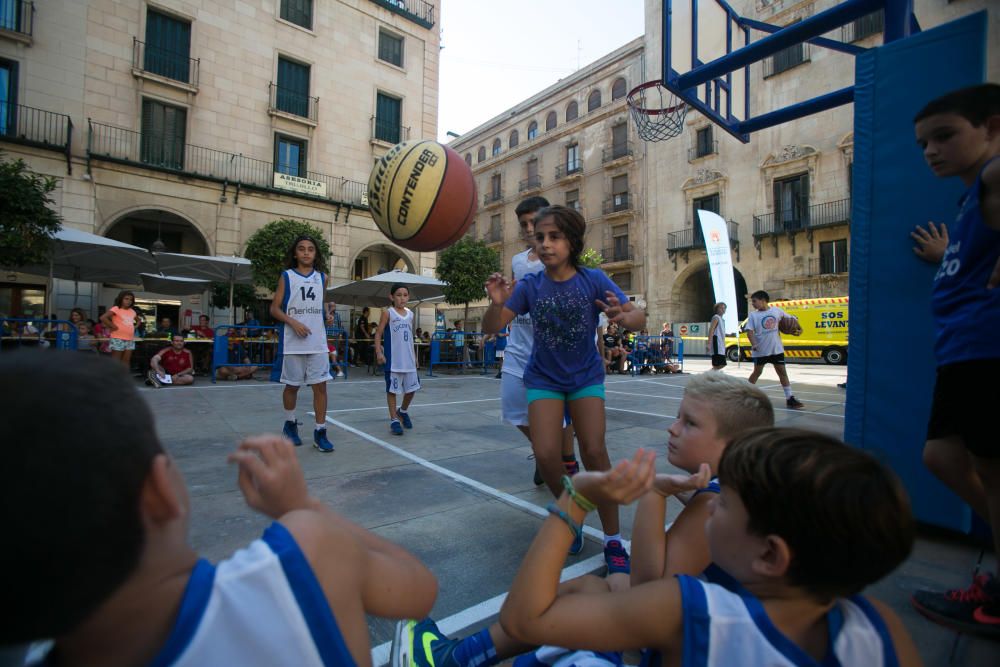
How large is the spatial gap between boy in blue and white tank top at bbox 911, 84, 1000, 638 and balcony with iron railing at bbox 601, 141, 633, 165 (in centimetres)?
3232

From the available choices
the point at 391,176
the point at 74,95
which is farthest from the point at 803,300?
the point at 74,95

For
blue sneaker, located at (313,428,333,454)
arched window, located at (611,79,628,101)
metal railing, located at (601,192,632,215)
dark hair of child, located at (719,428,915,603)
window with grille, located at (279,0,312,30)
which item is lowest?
blue sneaker, located at (313,428,333,454)

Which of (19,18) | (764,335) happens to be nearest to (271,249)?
(19,18)

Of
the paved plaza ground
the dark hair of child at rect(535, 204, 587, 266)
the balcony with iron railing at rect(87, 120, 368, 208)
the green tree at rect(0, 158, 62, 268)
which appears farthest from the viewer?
the balcony with iron railing at rect(87, 120, 368, 208)

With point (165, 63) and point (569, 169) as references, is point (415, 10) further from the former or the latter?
point (569, 169)

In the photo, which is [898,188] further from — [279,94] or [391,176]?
[279,94]

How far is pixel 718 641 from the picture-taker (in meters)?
0.95

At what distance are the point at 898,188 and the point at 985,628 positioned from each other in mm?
2118

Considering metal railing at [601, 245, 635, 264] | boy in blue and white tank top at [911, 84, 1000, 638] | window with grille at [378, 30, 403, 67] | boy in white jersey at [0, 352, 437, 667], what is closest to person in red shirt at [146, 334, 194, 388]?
boy in white jersey at [0, 352, 437, 667]

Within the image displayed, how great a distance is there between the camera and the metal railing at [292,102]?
17781 mm

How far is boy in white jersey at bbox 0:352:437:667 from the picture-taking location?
22.1 inches

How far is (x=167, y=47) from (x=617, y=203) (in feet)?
82.9

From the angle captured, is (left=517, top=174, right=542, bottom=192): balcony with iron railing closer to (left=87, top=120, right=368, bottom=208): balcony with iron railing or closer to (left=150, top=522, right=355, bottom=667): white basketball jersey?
(left=87, top=120, right=368, bottom=208): balcony with iron railing

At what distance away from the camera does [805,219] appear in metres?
25.5
